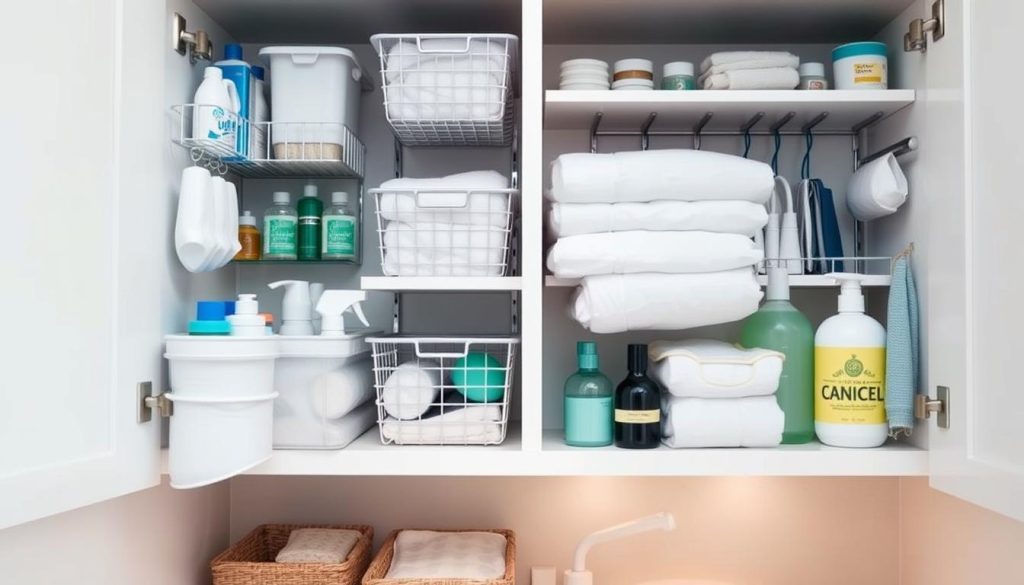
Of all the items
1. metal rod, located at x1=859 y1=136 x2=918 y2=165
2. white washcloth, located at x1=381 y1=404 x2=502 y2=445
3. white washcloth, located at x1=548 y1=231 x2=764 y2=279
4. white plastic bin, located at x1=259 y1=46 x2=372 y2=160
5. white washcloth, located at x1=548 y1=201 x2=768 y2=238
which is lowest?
white washcloth, located at x1=381 y1=404 x2=502 y2=445

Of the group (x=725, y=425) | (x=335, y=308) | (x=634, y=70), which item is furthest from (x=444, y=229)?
(x=725, y=425)

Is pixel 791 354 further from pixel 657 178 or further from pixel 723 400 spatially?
pixel 657 178

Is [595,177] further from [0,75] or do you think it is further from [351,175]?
[0,75]

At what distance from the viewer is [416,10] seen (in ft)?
4.39

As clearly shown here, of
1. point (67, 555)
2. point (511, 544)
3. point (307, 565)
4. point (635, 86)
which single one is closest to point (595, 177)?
point (635, 86)

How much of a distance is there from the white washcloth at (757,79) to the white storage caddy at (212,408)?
86 cm

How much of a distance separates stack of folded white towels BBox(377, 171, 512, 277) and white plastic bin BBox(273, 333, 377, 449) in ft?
0.54

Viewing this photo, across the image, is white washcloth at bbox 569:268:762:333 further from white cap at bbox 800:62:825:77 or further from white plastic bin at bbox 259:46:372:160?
white plastic bin at bbox 259:46:372:160

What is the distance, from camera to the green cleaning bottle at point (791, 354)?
1.22 meters

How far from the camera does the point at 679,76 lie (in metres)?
1.29

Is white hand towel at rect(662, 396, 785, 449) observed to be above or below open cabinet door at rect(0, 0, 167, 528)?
below

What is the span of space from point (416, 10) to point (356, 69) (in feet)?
0.50

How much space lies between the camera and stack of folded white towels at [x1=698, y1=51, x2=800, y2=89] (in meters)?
1.26

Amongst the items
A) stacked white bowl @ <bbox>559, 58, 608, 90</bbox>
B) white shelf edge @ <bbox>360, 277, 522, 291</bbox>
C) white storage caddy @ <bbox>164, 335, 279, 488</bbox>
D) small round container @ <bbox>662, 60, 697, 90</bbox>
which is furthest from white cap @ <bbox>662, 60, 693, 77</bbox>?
white storage caddy @ <bbox>164, 335, 279, 488</bbox>
